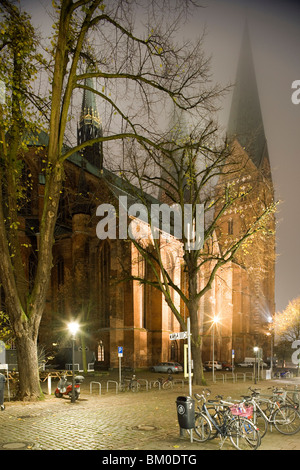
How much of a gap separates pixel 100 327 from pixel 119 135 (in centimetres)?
2993

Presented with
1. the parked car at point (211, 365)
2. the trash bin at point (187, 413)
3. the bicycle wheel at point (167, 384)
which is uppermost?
the trash bin at point (187, 413)

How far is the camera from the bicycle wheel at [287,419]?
10.1m

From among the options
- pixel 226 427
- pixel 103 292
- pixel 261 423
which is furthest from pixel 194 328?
pixel 103 292

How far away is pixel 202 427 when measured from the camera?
904 cm

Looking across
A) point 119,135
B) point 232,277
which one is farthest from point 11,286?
point 232,277

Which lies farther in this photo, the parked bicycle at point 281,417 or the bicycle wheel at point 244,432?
the parked bicycle at point 281,417

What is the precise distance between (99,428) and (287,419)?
4483 mm

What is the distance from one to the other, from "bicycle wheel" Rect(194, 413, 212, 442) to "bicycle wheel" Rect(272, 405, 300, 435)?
1916 mm

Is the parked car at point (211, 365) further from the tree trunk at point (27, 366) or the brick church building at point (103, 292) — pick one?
the tree trunk at point (27, 366)

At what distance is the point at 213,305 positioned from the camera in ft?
170

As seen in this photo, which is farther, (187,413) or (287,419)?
(287,419)

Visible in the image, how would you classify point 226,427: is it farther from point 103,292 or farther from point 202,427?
point 103,292

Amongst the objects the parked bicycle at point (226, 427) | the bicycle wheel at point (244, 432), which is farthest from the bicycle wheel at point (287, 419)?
the bicycle wheel at point (244, 432)
